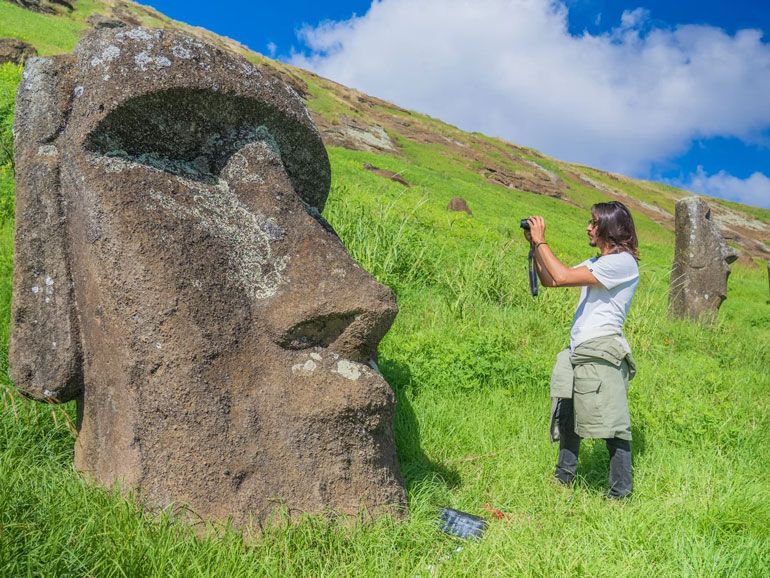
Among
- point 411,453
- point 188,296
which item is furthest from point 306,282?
point 411,453

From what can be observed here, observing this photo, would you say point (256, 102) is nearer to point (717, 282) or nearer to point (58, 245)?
point (58, 245)

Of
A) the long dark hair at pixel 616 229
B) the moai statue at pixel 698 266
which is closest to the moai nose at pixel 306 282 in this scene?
the long dark hair at pixel 616 229

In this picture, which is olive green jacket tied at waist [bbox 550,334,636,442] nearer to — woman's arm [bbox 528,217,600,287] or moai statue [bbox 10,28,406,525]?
woman's arm [bbox 528,217,600,287]

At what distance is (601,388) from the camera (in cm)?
309

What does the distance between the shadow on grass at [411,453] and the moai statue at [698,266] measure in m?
6.61

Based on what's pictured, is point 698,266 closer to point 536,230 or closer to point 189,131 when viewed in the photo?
point 536,230

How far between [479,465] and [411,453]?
1.35ft

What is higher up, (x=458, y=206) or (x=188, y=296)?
(x=458, y=206)

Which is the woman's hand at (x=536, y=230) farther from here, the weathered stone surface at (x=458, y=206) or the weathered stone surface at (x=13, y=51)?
the weathered stone surface at (x=458, y=206)

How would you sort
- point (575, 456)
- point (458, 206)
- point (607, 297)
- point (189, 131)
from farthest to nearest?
point (458, 206)
point (575, 456)
point (607, 297)
point (189, 131)

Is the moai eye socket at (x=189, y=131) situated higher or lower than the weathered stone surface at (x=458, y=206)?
lower

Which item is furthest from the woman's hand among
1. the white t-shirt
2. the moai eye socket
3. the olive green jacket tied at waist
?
the moai eye socket

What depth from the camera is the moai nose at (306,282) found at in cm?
245

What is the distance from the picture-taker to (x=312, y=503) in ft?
7.81
